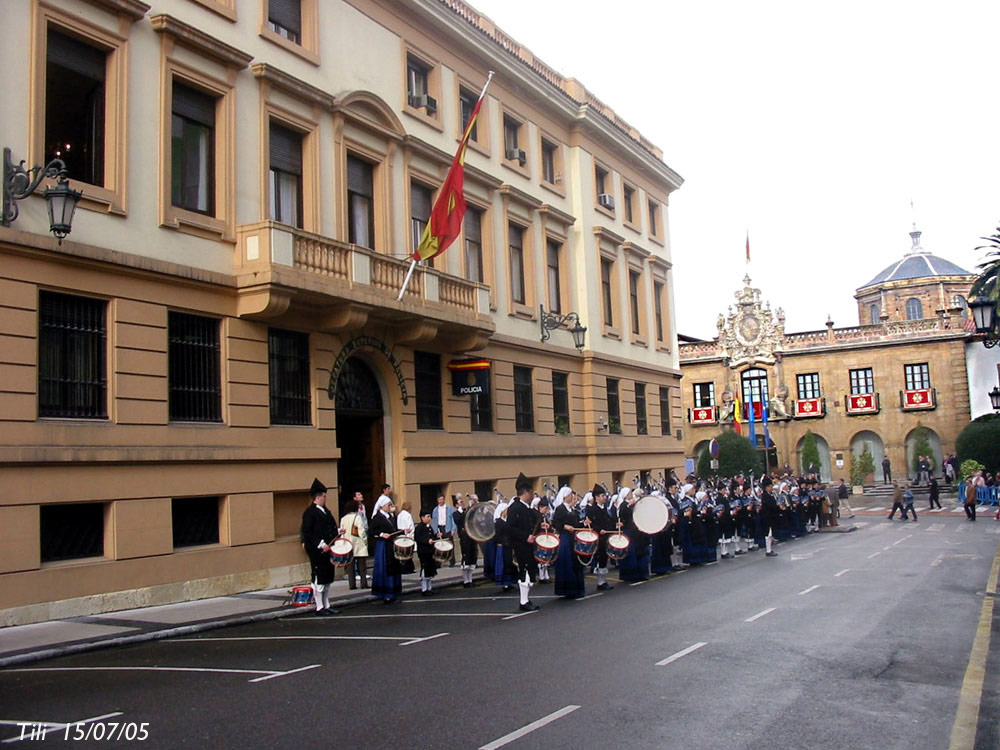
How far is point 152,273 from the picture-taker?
667 inches

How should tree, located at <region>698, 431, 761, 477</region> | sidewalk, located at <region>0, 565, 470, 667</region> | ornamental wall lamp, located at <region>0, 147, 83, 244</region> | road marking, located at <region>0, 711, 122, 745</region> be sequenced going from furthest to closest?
1. tree, located at <region>698, 431, 761, 477</region>
2. ornamental wall lamp, located at <region>0, 147, 83, 244</region>
3. sidewalk, located at <region>0, 565, 470, 667</region>
4. road marking, located at <region>0, 711, 122, 745</region>

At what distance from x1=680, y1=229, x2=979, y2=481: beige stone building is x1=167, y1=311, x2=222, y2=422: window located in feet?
165

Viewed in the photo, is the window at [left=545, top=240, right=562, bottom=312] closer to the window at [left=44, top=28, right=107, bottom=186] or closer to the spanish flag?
the spanish flag

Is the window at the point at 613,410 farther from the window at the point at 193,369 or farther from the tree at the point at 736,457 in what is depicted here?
the tree at the point at 736,457

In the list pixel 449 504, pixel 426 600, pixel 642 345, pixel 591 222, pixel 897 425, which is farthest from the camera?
pixel 897 425

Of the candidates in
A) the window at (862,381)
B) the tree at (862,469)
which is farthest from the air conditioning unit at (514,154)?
the window at (862,381)

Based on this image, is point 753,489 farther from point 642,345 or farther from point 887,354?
point 887,354

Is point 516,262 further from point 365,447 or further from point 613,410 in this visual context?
point 365,447

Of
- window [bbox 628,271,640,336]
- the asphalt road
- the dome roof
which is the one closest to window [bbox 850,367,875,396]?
the dome roof

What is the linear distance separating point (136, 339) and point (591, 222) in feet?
66.0

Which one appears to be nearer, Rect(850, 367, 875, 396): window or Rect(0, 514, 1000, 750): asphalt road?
Rect(0, 514, 1000, 750): asphalt road

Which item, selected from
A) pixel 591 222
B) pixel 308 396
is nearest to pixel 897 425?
pixel 591 222

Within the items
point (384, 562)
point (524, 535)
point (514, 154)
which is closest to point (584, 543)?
point (524, 535)

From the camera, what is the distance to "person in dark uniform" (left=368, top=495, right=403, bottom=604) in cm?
Result: 1730
